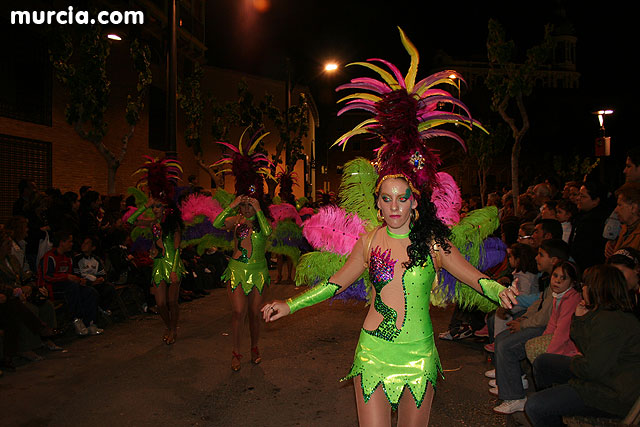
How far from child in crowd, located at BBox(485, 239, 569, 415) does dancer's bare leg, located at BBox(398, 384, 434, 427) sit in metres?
2.16

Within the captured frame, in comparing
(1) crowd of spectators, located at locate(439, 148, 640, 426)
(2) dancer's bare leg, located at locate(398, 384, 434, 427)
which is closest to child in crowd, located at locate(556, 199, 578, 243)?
(1) crowd of spectators, located at locate(439, 148, 640, 426)

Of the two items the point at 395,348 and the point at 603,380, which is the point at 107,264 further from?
the point at 603,380

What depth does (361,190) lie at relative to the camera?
12.2 feet

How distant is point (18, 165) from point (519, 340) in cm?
1197

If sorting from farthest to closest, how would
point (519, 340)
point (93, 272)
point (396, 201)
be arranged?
point (93, 272) → point (519, 340) → point (396, 201)

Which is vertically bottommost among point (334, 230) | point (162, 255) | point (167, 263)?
point (167, 263)

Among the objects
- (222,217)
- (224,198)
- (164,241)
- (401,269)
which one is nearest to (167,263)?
(164,241)

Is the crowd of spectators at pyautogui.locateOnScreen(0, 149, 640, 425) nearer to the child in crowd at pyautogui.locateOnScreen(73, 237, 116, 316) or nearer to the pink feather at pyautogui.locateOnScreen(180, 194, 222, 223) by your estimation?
the child in crowd at pyautogui.locateOnScreen(73, 237, 116, 316)

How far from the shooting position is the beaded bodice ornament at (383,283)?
3.03 m

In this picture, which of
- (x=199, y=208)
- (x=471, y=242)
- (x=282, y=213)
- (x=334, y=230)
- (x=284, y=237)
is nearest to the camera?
(x=471, y=242)

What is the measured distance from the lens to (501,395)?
4836 mm

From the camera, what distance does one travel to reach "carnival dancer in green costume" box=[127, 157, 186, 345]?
7.13m

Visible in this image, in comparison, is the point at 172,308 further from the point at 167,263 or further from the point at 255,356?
the point at 255,356

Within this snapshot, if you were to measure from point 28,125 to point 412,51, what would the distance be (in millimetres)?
11933
